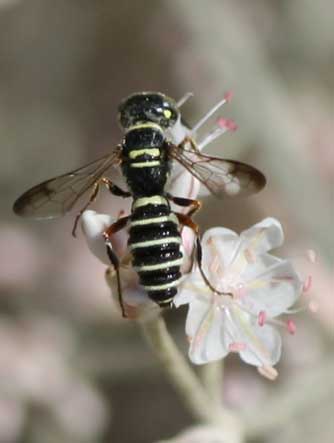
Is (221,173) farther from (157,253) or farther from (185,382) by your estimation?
(185,382)

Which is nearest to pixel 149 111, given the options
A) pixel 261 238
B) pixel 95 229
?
pixel 95 229

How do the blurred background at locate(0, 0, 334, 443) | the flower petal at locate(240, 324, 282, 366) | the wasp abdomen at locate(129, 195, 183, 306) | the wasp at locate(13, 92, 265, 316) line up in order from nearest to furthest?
the wasp abdomen at locate(129, 195, 183, 306) < the wasp at locate(13, 92, 265, 316) < the flower petal at locate(240, 324, 282, 366) < the blurred background at locate(0, 0, 334, 443)

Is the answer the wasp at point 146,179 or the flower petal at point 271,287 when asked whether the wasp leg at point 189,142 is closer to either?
the wasp at point 146,179

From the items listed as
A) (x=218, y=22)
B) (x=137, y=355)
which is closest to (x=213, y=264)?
(x=137, y=355)

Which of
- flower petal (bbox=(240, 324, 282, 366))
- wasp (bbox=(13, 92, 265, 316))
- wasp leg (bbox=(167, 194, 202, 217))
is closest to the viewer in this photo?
wasp (bbox=(13, 92, 265, 316))

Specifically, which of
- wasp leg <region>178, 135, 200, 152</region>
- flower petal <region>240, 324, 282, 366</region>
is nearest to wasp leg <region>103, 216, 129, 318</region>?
wasp leg <region>178, 135, 200, 152</region>

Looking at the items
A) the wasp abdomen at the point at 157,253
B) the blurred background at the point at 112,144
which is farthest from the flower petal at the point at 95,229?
the blurred background at the point at 112,144

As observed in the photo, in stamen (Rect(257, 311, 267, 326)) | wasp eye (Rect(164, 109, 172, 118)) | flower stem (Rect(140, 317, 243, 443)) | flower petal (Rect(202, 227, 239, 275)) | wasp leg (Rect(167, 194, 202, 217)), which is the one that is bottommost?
flower stem (Rect(140, 317, 243, 443))

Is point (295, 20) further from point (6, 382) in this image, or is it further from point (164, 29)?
point (6, 382)

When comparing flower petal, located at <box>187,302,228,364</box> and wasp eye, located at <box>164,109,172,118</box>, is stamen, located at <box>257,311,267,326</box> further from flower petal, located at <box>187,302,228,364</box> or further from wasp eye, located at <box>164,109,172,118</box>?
wasp eye, located at <box>164,109,172,118</box>
